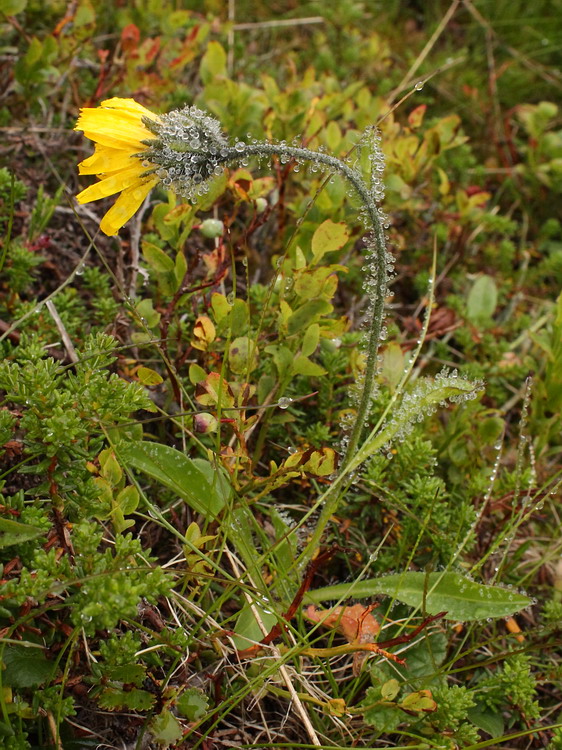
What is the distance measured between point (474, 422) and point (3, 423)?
1.41 metres

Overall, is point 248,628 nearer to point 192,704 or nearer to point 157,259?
point 192,704

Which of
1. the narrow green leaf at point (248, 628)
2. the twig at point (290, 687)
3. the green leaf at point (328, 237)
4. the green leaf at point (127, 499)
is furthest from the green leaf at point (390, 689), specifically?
the green leaf at point (328, 237)

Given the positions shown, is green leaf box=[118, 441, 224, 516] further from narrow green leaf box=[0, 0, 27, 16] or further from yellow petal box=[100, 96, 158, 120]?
narrow green leaf box=[0, 0, 27, 16]

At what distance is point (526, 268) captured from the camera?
3.08 meters

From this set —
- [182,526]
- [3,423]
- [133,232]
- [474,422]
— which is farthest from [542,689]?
[133,232]

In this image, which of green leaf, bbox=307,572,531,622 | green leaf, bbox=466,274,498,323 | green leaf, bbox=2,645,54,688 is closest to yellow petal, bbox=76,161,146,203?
green leaf, bbox=2,645,54,688

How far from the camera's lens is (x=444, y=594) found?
5.70 ft

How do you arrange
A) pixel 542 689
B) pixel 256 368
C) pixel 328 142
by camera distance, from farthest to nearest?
pixel 328 142
pixel 256 368
pixel 542 689

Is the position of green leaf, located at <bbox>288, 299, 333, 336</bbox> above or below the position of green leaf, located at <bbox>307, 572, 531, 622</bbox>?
above

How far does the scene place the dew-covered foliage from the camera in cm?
145

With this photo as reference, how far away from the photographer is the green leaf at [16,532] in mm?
1354

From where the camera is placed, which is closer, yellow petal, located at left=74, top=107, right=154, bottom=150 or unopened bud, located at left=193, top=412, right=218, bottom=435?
yellow petal, located at left=74, top=107, right=154, bottom=150

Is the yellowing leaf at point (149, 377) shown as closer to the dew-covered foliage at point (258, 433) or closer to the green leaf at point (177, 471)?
the dew-covered foliage at point (258, 433)

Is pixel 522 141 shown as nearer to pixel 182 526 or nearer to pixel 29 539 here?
pixel 182 526
